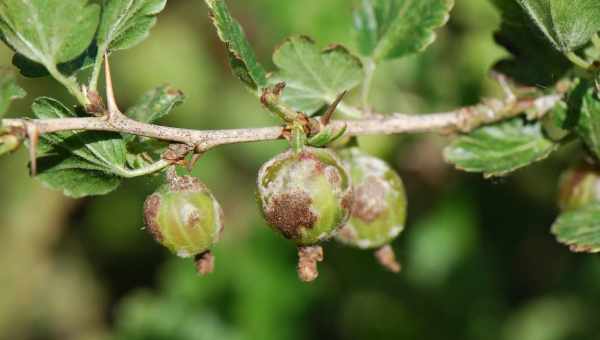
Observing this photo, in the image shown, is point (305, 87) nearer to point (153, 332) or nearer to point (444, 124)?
point (444, 124)

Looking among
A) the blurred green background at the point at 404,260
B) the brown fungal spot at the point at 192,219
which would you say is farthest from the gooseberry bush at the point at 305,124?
the blurred green background at the point at 404,260

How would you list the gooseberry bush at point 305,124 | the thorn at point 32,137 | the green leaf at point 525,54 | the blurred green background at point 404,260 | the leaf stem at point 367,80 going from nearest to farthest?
1. the thorn at point 32,137
2. the gooseberry bush at point 305,124
3. the green leaf at point 525,54
4. the leaf stem at point 367,80
5. the blurred green background at point 404,260

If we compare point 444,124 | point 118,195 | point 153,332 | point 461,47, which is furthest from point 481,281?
point 118,195

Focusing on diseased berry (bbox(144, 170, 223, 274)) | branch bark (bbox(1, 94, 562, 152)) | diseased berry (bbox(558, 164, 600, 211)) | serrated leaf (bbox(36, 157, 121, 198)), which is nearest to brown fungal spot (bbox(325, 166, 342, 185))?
branch bark (bbox(1, 94, 562, 152))

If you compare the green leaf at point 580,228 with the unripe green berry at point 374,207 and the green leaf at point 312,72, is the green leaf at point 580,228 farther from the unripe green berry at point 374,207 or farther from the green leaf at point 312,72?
the green leaf at point 312,72

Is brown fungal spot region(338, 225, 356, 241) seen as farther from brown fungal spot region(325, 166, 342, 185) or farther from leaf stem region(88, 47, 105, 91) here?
leaf stem region(88, 47, 105, 91)

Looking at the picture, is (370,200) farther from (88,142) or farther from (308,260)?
(88,142)

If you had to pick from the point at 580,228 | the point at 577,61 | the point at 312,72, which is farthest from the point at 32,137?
the point at 580,228
